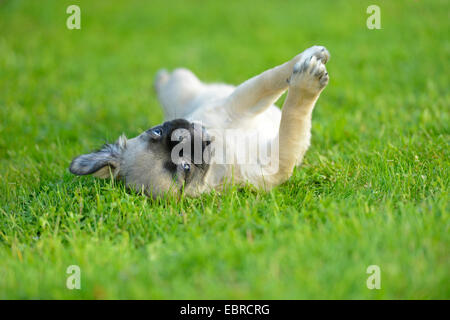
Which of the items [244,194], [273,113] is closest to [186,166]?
[244,194]

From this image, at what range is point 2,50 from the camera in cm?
723

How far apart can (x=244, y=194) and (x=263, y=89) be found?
887 millimetres

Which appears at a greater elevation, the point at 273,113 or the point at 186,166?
the point at 273,113

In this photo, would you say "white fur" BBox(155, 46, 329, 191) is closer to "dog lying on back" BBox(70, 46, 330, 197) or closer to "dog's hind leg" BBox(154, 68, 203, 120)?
"dog lying on back" BBox(70, 46, 330, 197)

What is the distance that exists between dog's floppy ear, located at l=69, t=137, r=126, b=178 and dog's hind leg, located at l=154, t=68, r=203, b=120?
1352 millimetres

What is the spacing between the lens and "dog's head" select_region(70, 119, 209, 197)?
3.06 metres

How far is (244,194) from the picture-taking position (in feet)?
10.3

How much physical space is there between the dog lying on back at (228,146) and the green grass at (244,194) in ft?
0.52

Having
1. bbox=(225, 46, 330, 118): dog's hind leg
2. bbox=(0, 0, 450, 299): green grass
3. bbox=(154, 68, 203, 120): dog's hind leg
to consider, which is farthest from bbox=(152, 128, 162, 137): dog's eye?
bbox=(154, 68, 203, 120): dog's hind leg

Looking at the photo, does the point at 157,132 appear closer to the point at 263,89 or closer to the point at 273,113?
the point at 263,89

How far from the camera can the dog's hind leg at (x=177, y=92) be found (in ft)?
15.6

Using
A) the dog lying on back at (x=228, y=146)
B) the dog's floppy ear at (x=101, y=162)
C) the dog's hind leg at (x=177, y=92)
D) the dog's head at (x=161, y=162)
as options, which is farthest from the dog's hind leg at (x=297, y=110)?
the dog's hind leg at (x=177, y=92)
